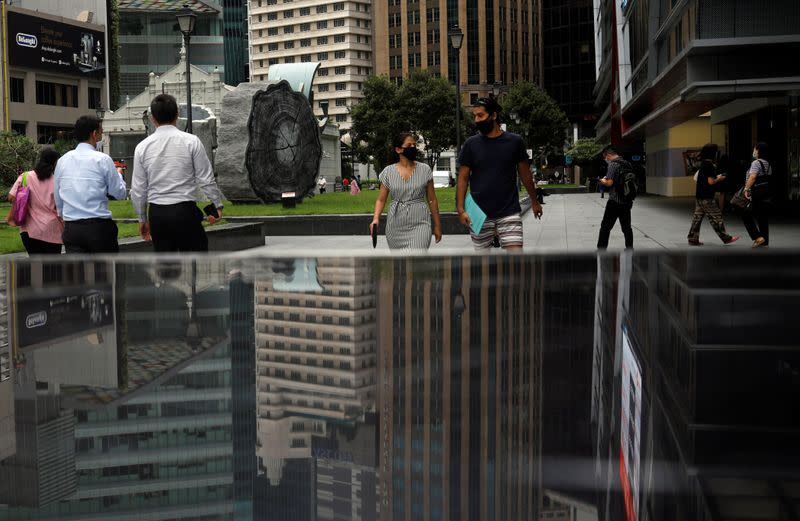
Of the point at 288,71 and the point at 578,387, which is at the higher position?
the point at 288,71

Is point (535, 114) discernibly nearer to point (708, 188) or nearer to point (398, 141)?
point (708, 188)

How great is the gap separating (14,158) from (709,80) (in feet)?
86.8

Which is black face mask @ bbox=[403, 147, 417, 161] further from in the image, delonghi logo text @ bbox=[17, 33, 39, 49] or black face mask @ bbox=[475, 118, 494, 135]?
delonghi logo text @ bbox=[17, 33, 39, 49]

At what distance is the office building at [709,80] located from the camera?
20906mm

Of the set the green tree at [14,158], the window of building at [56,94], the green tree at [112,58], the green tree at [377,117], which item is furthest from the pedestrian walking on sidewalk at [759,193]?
the green tree at [112,58]

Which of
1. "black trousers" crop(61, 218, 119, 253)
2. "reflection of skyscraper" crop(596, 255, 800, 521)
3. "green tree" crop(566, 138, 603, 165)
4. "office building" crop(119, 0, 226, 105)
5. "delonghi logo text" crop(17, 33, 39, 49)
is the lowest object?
"reflection of skyscraper" crop(596, 255, 800, 521)

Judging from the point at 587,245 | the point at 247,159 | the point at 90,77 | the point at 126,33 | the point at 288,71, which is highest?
the point at 126,33

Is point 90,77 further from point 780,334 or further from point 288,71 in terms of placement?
point 780,334

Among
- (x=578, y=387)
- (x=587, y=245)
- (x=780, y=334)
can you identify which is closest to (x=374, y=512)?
(x=578, y=387)

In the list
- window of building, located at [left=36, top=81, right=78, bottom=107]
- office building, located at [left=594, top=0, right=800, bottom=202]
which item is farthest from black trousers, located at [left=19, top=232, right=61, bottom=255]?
window of building, located at [left=36, top=81, right=78, bottom=107]

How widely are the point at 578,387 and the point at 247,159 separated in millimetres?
25851

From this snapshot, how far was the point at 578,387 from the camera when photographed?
62.2 inches

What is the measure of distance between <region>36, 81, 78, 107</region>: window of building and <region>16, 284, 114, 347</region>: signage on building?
270 ft

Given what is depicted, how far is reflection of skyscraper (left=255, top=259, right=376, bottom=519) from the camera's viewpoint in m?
1.26
